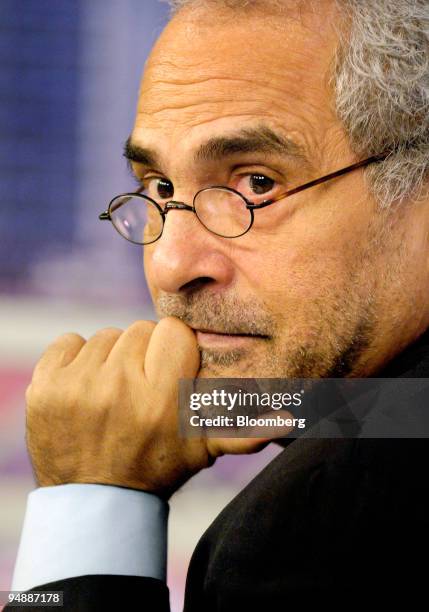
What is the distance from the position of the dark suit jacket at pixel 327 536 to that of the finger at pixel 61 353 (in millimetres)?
475

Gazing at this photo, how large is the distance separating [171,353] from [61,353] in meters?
0.23

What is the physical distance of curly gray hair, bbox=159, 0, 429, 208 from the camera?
1705 millimetres

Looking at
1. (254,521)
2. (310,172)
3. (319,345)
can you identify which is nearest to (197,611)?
(254,521)

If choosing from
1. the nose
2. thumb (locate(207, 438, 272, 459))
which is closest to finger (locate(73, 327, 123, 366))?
the nose

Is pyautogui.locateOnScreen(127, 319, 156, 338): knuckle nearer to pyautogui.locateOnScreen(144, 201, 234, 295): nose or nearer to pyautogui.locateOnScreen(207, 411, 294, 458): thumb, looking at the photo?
pyautogui.locateOnScreen(144, 201, 234, 295): nose

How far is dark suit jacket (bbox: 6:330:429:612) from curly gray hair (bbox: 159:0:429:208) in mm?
587

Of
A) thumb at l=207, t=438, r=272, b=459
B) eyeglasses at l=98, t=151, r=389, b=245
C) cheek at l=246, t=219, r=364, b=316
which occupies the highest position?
eyeglasses at l=98, t=151, r=389, b=245

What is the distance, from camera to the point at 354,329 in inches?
67.8

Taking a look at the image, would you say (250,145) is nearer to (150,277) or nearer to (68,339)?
(150,277)

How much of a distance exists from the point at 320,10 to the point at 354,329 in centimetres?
61

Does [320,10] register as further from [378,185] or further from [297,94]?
[378,185]

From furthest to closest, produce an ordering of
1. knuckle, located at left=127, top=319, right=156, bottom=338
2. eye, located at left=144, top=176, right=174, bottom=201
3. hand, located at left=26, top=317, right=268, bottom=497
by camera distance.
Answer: eye, located at left=144, top=176, right=174, bottom=201
knuckle, located at left=127, top=319, right=156, bottom=338
hand, located at left=26, top=317, right=268, bottom=497

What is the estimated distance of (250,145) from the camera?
1.71 metres

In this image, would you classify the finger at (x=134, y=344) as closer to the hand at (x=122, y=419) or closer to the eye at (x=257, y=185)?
the hand at (x=122, y=419)
